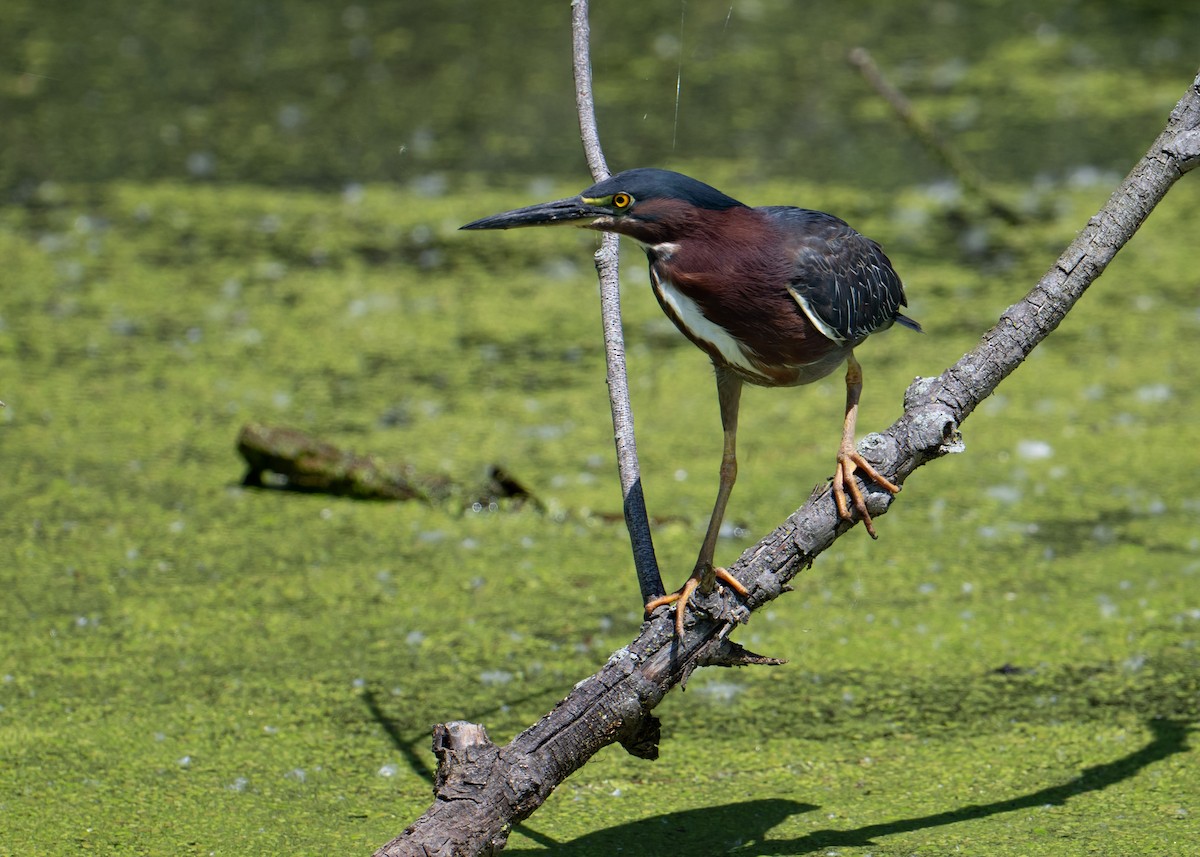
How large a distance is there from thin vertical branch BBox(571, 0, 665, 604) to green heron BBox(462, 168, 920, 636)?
0.11m

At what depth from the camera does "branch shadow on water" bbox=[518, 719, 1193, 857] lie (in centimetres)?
222

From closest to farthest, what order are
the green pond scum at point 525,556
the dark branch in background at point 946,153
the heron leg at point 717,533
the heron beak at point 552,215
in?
the heron beak at point 552,215 < the heron leg at point 717,533 < the green pond scum at point 525,556 < the dark branch in background at point 946,153

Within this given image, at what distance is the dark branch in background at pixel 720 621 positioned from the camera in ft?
6.48

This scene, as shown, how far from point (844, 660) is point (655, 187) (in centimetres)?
123

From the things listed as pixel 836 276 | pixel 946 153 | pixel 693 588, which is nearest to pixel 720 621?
pixel 693 588

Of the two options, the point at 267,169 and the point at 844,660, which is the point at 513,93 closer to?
the point at 267,169

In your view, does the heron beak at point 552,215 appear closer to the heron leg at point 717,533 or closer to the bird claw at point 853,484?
the heron leg at point 717,533

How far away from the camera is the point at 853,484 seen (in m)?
2.10

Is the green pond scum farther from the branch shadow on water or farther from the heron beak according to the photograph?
the heron beak

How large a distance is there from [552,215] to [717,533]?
56 cm

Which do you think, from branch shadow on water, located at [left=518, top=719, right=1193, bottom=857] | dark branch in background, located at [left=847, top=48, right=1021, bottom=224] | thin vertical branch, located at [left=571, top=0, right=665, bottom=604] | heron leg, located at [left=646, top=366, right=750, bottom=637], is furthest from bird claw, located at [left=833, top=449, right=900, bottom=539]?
dark branch in background, located at [left=847, top=48, right=1021, bottom=224]

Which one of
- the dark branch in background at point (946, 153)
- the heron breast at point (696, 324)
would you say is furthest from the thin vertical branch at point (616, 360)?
the dark branch in background at point (946, 153)

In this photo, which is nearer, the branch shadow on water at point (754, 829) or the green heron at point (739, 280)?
the green heron at point (739, 280)

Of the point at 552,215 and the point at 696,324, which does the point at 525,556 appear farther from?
the point at 552,215
